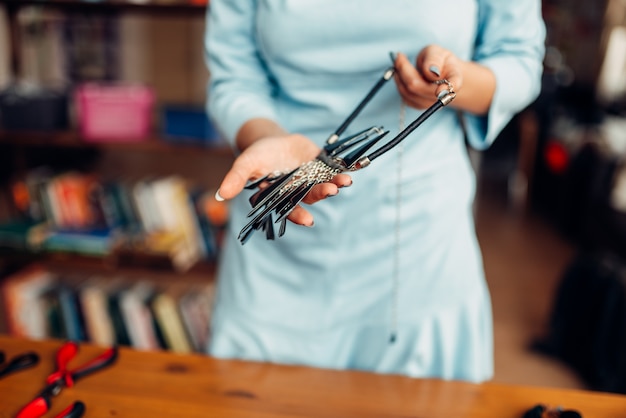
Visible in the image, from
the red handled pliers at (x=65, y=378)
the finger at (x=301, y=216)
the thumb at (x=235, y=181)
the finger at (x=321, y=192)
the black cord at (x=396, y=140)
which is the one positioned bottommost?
the red handled pliers at (x=65, y=378)

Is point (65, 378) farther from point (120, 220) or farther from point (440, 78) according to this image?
point (120, 220)

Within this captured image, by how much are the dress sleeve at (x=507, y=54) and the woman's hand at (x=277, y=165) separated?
0.27 m

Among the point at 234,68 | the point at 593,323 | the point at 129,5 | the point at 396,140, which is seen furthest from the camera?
→ the point at 593,323

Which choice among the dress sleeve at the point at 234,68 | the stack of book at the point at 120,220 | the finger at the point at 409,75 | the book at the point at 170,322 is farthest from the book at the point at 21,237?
the finger at the point at 409,75

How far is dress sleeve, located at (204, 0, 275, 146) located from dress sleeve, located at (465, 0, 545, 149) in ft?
1.01

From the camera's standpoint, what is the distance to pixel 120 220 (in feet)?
7.11

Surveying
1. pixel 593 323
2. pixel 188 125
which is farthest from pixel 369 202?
pixel 593 323

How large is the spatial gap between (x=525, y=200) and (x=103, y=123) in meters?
3.61

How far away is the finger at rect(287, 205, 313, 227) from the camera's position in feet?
1.96

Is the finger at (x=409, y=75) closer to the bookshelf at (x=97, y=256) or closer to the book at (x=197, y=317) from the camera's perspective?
the bookshelf at (x=97, y=256)

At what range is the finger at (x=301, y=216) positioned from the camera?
1.96 ft

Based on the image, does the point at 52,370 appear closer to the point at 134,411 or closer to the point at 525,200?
the point at 134,411

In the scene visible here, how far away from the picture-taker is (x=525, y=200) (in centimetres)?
476

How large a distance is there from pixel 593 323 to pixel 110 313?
189 centimetres
